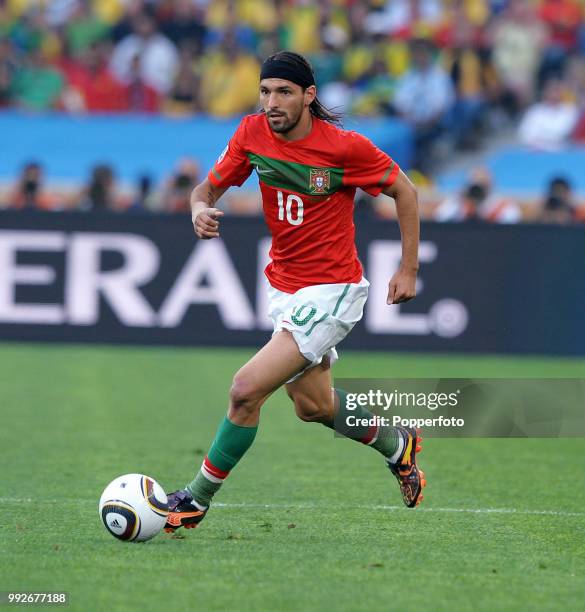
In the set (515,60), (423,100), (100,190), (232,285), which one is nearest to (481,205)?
(232,285)

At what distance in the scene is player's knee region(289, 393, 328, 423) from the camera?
712 centimetres

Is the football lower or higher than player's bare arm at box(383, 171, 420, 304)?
lower

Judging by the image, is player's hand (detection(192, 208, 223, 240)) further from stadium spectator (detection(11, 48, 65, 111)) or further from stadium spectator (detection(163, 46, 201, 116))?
stadium spectator (detection(11, 48, 65, 111))

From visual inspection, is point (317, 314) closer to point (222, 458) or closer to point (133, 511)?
point (222, 458)

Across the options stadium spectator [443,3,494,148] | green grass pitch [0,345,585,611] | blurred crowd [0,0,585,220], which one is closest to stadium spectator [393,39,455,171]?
blurred crowd [0,0,585,220]

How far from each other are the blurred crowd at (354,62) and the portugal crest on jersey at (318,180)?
12017 mm

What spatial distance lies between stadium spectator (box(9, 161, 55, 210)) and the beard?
9.60 m

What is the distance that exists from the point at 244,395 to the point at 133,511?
742 mm

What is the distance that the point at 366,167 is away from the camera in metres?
6.99

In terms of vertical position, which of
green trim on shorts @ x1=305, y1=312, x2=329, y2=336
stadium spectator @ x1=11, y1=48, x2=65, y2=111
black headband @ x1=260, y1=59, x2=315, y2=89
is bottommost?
stadium spectator @ x1=11, y1=48, x2=65, y2=111

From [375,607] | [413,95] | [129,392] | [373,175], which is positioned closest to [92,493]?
[373,175]

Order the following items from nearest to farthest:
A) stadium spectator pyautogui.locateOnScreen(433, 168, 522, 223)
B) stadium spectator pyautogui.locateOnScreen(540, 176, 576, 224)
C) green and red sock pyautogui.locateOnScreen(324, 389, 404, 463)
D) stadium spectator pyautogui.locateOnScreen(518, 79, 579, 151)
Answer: green and red sock pyautogui.locateOnScreen(324, 389, 404, 463)
stadium spectator pyautogui.locateOnScreen(433, 168, 522, 223)
stadium spectator pyautogui.locateOnScreen(540, 176, 576, 224)
stadium spectator pyautogui.locateOnScreen(518, 79, 579, 151)

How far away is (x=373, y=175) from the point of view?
7000 mm

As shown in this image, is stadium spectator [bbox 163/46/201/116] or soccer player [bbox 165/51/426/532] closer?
soccer player [bbox 165/51/426/532]
